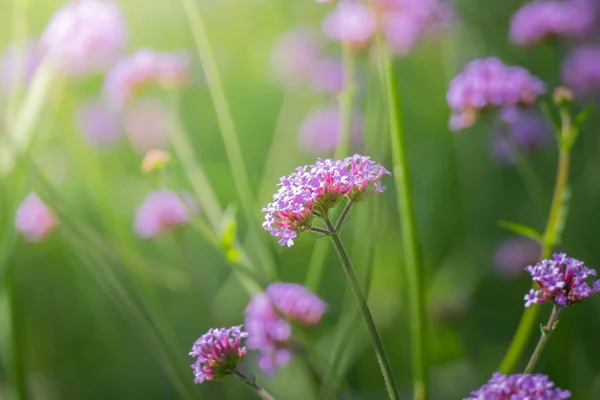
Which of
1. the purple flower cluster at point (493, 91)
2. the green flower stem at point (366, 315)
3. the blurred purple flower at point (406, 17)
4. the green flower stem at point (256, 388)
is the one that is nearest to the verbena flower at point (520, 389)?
the green flower stem at point (366, 315)

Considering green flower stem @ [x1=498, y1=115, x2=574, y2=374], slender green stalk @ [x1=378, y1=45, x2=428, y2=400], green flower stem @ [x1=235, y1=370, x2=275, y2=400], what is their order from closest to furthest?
green flower stem @ [x1=235, y1=370, x2=275, y2=400] → slender green stalk @ [x1=378, y1=45, x2=428, y2=400] → green flower stem @ [x1=498, y1=115, x2=574, y2=374]

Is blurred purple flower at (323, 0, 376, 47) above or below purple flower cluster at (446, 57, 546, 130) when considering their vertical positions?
above

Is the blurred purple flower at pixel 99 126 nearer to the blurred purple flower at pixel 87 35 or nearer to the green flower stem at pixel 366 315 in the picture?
the blurred purple flower at pixel 87 35

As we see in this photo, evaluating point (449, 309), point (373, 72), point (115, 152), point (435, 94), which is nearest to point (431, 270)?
point (449, 309)

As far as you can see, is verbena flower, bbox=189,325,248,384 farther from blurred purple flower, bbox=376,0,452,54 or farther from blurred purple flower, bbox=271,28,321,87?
blurred purple flower, bbox=271,28,321,87

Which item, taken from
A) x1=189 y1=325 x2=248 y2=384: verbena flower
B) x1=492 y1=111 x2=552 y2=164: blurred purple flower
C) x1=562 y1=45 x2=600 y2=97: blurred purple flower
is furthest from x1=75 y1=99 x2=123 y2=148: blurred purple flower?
x1=189 y1=325 x2=248 y2=384: verbena flower

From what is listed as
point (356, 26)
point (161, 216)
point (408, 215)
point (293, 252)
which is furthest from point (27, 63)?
point (408, 215)
